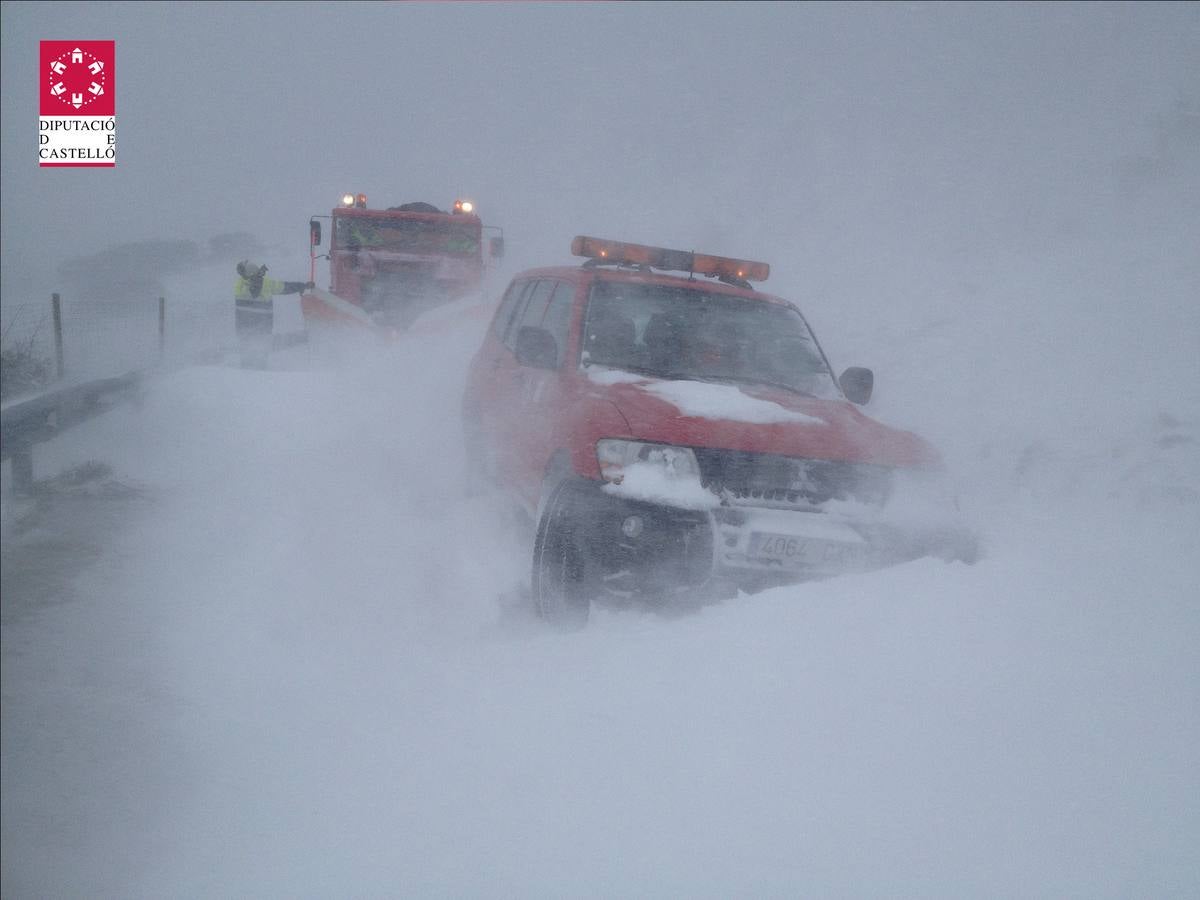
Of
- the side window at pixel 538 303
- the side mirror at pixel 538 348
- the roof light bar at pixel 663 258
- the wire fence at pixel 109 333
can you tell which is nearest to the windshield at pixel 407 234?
the wire fence at pixel 109 333

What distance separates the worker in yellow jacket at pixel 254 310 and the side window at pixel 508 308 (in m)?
4.80

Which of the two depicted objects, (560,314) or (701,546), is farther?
(560,314)

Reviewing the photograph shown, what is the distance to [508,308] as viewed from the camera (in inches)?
242

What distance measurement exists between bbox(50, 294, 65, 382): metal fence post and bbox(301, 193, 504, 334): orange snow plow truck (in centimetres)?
586

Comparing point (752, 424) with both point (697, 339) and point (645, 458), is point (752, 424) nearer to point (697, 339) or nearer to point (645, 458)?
point (645, 458)

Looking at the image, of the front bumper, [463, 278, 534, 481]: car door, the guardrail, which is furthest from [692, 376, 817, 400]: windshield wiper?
the guardrail

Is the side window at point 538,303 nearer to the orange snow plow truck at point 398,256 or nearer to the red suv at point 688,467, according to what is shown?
the red suv at point 688,467

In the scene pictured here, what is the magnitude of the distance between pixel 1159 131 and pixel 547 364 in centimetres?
1051

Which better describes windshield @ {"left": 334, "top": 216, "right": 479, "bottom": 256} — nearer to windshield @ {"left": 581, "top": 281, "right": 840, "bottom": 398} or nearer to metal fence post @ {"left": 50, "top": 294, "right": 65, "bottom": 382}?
metal fence post @ {"left": 50, "top": 294, "right": 65, "bottom": 382}

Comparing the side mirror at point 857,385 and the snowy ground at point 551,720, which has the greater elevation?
the side mirror at point 857,385

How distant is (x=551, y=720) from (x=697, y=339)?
2.41 m

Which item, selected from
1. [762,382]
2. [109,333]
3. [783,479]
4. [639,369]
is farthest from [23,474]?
Result: [109,333]

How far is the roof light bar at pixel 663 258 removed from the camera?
495cm

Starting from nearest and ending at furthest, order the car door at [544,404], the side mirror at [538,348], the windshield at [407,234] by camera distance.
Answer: the car door at [544,404] → the side mirror at [538,348] → the windshield at [407,234]
